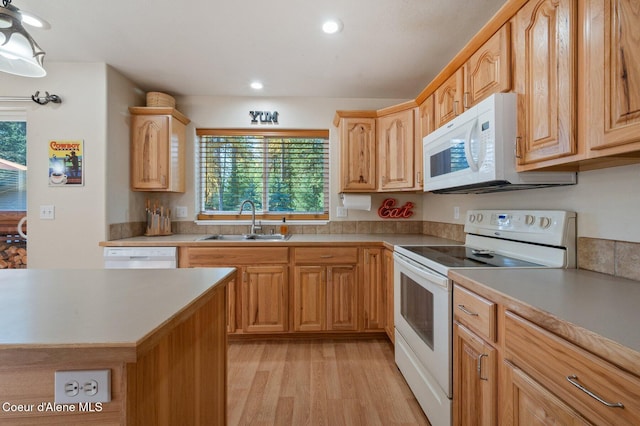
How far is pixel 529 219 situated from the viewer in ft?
5.18

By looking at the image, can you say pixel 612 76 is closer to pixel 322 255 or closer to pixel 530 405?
pixel 530 405

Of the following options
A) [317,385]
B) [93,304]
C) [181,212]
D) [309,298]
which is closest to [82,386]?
[93,304]

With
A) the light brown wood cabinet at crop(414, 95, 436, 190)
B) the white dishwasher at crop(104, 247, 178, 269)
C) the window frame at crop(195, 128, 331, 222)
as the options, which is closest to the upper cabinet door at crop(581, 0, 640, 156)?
the light brown wood cabinet at crop(414, 95, 436, 190)

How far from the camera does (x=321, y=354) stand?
2354 millimetres

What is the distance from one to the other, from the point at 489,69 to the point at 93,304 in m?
1.99

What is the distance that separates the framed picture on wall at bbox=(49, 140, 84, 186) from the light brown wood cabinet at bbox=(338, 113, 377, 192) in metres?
2.27

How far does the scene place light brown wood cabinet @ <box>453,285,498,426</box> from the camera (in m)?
1.07

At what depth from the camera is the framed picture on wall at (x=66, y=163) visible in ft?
7.95

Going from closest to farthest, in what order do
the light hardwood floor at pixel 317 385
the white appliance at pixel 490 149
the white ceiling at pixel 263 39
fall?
the white appliance at pixel 490 149 < the light hardwood floor at pixel 317 385 < the white ceiling at pixel 263 39

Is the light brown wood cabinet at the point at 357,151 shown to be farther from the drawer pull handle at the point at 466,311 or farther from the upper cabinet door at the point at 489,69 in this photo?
the drawer pull handle at the point at 466,311

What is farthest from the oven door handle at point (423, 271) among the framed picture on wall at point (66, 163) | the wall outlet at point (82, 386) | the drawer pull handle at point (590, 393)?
the framed picture on wall at point (66, 163)

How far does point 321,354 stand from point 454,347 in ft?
4.22

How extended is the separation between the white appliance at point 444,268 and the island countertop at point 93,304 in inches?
42.0

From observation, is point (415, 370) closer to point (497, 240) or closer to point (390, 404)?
point (390, 404)
